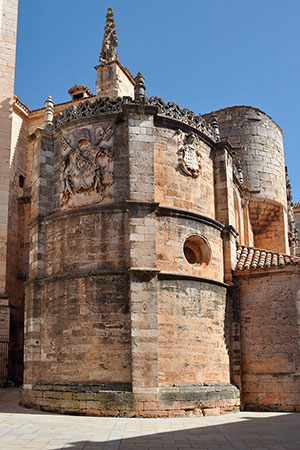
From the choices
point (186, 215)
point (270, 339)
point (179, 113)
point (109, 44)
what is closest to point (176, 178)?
point (186, 215)

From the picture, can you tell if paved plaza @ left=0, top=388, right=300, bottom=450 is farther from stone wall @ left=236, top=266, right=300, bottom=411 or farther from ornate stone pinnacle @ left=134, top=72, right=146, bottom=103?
ornate stone pinnacle @ left=134, top=72, right=146, bottom=103

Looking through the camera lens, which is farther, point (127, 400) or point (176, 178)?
point (176, 178)

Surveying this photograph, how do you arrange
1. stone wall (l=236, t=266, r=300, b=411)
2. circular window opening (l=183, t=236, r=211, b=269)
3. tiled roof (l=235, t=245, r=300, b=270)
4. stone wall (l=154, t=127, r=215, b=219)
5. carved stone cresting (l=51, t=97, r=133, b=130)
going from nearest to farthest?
stone wall (l=154, t=127, r=215, b=219) < stone wall (l=236, t=266, r=300, b=411) < carved stone cresting (l=51, t=97, r=133, b=130) < circular window opening (l=183, t=236, r=211, b=269) < tiled roof (l=235, t=245, r=300, b=270)

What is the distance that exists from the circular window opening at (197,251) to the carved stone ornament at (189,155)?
190 cm

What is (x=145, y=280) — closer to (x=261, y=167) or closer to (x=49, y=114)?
→ (x=49, y=114)

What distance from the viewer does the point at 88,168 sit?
1388cm

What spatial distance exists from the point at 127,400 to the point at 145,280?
2854mm

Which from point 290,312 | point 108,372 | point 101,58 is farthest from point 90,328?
point 101,58

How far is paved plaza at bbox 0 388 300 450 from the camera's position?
8523mm

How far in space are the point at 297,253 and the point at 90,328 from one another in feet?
62.7

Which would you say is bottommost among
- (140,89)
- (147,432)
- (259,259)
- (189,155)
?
Result: (147,432)

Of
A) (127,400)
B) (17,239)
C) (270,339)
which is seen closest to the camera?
(127,400)

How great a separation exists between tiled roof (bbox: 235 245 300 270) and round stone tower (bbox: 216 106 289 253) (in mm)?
5205

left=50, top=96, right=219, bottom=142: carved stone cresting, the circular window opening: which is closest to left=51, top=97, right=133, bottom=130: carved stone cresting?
left=50, top=96, right=219, bottom=142: carved stone cresting
